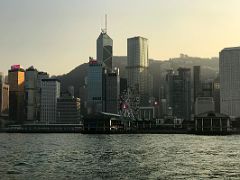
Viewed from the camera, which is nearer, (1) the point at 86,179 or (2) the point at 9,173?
(1) the point at 86,179

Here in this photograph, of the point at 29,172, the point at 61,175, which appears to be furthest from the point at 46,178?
the point at 29,172

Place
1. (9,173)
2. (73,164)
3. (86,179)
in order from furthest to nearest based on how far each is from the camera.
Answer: (73,164) → (9,173) → (86,179)

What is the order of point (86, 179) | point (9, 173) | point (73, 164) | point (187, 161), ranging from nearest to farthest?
point (86, 179)
point (9, 173)
point (73, 164)
point (187, 161)

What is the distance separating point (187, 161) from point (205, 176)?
2205 cm

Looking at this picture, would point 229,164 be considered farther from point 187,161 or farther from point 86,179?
point 86,179

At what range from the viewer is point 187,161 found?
287ft

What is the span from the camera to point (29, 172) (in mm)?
69750

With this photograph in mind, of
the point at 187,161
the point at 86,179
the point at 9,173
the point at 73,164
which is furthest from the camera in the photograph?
the point at 187,161

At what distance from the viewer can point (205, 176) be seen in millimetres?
65625

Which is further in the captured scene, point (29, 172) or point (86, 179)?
point (29, 172)

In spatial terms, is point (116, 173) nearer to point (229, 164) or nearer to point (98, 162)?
point (98, 162)

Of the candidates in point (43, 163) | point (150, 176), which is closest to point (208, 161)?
point (150, 176)

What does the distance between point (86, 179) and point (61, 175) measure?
5632mm

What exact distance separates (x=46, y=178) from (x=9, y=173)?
8916 mm
